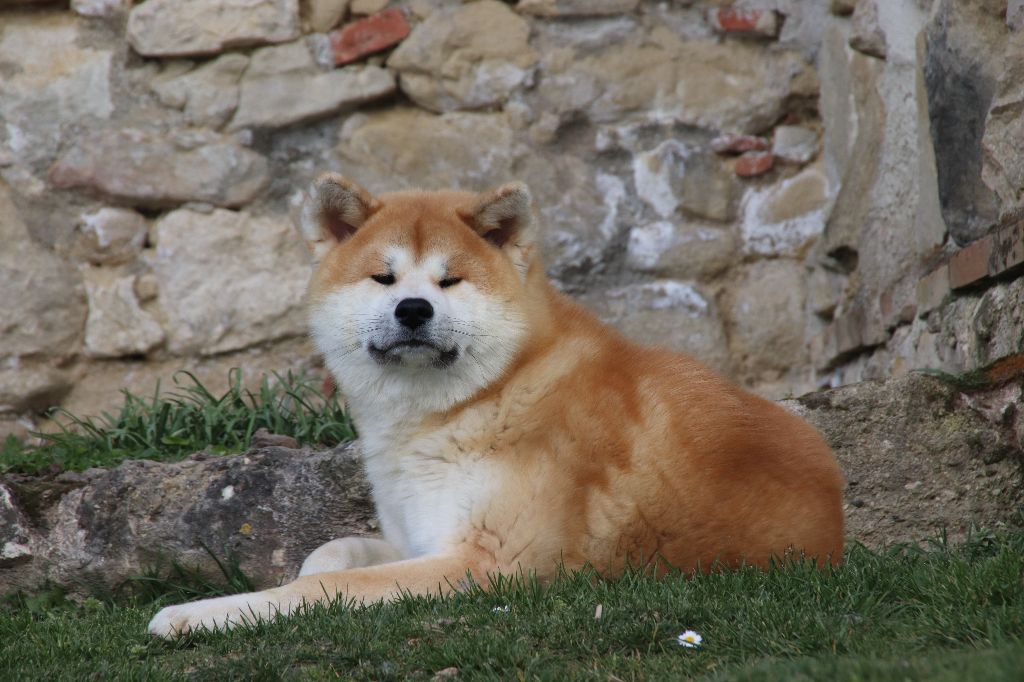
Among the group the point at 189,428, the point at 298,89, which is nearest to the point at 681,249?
the point at 298,89

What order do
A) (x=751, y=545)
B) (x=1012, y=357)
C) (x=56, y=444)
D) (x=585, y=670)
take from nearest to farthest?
(x=585, y=670) < (x=751, y=545) < (x=1012, y=357) < (x=56, y=444)

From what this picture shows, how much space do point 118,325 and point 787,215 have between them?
3.82 m

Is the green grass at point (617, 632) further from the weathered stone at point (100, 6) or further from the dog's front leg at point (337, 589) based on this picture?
the weathered stone at point (100, 6)

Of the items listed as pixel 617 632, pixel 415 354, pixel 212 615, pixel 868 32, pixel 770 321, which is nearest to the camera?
pixel 617 632

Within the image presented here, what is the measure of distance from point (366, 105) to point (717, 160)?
2042 mm

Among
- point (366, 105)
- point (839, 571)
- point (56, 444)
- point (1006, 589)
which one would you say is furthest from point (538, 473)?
point (366, 105)

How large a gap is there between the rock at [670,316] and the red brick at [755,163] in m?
0.71

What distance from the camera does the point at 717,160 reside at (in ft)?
20.6

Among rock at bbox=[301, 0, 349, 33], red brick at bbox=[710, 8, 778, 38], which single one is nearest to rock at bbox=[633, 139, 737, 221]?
red brick at bbox=[710, 8, 778, 38]

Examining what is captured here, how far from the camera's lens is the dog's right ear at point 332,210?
3.78 meters

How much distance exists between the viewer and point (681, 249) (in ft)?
20.5

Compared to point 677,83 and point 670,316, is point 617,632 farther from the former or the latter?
point 677,83

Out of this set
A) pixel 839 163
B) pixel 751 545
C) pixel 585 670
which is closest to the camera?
pixel 585 670

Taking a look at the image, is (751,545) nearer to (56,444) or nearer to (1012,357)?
(1012,357)
